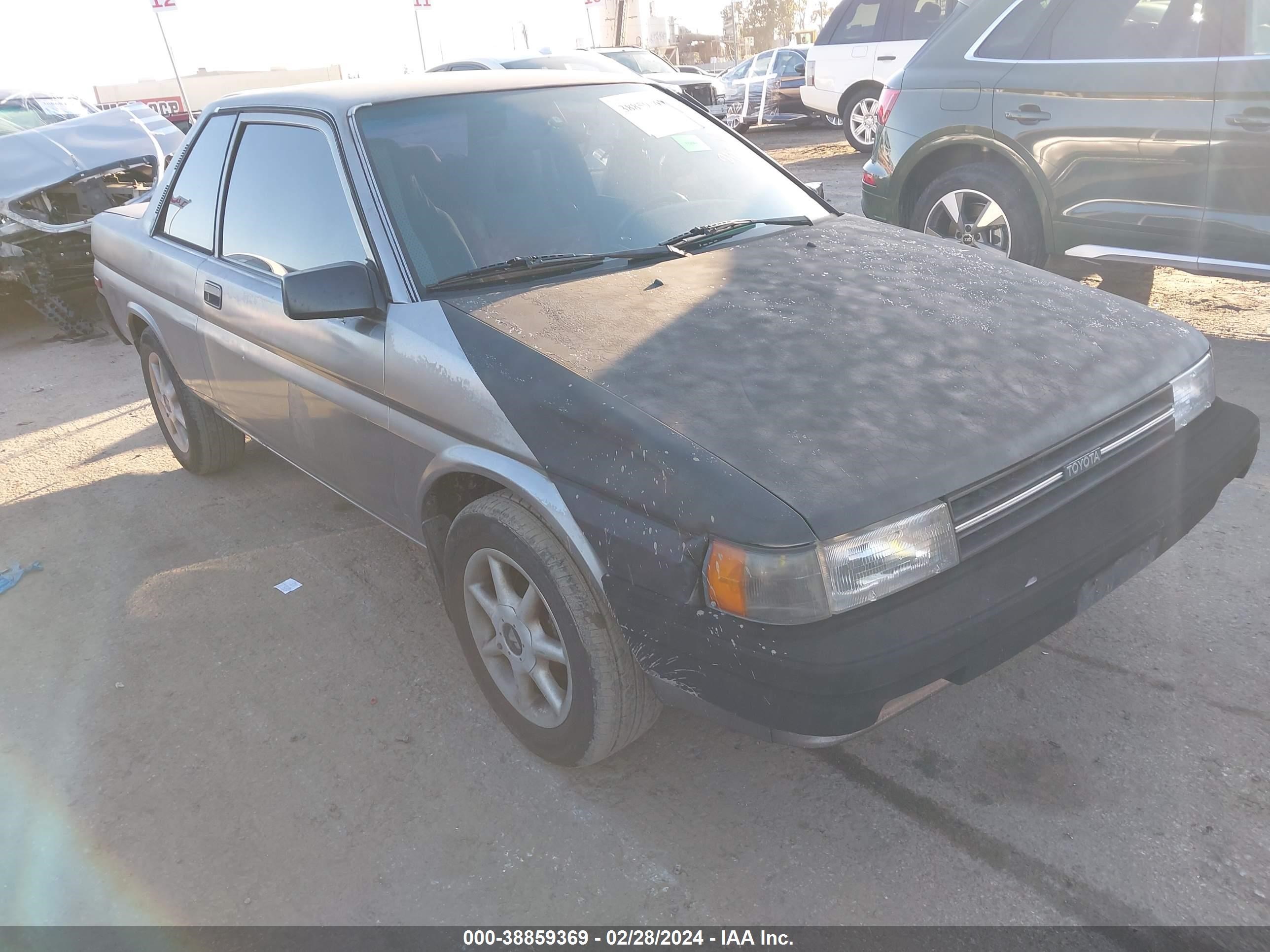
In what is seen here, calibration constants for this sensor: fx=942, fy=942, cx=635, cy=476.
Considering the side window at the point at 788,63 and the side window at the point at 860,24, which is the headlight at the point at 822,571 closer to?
the side window at the point at 860,24

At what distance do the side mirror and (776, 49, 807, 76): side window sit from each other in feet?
54.2

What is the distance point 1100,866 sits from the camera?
6.77ft

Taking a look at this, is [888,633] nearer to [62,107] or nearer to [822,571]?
[822,571]

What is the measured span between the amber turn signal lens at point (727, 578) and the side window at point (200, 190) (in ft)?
8.84

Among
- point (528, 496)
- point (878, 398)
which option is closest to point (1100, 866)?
point (878, 398)

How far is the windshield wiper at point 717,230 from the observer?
3.01 m

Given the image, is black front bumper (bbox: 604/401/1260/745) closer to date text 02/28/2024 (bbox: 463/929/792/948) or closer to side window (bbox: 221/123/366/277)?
date text 02/28/2024 (bbox: 463/929/792/948)

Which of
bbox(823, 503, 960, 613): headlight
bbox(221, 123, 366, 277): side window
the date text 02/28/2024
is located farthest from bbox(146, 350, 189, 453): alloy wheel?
bbox(823, 503, 960, 613): headlight

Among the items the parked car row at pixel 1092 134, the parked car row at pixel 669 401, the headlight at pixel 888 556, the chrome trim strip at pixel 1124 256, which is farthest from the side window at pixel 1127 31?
the headlight at pixel 888 556

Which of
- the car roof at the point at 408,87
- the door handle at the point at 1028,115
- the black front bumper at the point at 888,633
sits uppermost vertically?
the car roof at the point at 408,87

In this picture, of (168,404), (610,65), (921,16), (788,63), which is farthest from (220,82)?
(168,404)

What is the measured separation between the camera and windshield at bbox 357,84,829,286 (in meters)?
2.78

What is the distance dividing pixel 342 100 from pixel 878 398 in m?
2.01

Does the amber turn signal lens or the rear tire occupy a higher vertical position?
the amber turn signal lens
